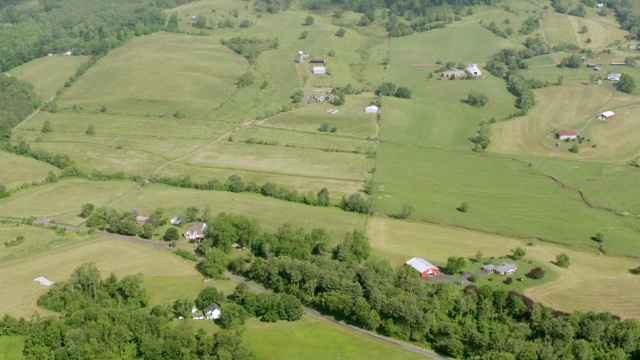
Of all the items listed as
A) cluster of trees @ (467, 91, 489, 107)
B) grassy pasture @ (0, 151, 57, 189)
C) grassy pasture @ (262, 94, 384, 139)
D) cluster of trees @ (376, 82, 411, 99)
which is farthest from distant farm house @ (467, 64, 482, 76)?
grassy pasture @ (0, 151, 57, 189)

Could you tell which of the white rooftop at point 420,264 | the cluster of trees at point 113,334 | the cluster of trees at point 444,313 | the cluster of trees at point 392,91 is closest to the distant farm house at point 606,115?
the cluster of trees at point 392,91

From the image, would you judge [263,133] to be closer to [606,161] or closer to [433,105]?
[433,105]

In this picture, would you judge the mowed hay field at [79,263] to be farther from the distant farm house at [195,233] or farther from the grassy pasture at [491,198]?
the grassy pasture at [491,198]

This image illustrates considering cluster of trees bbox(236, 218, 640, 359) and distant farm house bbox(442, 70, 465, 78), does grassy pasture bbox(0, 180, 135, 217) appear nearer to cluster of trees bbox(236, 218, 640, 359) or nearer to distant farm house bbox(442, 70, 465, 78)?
cluster of trees bbox(236, 218, 640, 359)

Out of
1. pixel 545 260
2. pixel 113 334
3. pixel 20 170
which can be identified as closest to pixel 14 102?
pixel 20 170

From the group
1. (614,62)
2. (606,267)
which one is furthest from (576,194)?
(614,62)
